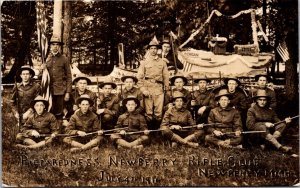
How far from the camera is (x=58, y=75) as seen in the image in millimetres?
5238

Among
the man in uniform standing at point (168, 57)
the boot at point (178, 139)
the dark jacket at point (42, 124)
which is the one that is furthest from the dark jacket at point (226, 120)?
the dark jacket at point (42, 124)

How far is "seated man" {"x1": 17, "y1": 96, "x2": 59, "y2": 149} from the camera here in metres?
5.23

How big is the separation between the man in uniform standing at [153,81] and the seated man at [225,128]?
702 mm

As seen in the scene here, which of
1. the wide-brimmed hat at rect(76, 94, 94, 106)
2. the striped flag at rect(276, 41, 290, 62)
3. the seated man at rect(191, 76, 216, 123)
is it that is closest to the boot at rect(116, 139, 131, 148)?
the wide-brimmed hat at rect(76, 94, 94, 106)

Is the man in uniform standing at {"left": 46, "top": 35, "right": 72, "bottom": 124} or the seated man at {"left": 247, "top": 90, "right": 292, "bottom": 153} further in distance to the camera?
the man in uniform standing at {"left": 46, "top": 35, "right": 72, "bottom": 124}

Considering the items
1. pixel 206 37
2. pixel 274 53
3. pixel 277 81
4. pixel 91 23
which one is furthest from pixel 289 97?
pixel 91 23

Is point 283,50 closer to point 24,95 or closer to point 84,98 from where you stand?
point 84,98

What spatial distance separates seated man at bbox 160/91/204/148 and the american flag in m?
1.58

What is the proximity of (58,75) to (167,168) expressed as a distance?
188 centimetres

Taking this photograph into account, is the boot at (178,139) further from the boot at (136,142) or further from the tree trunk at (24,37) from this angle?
the tree trunk at (24,37)

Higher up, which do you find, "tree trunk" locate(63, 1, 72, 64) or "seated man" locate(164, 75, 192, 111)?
"tree trunk" locate(63, 1, 72, 64)

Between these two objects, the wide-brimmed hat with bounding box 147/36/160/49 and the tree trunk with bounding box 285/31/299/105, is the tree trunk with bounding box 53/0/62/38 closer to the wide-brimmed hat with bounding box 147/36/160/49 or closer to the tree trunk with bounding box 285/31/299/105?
the wide-brimmed hat with bounding box 147/36/160/49

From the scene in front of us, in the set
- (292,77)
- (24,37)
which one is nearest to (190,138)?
(292,77)

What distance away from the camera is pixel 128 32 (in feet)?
17.3
